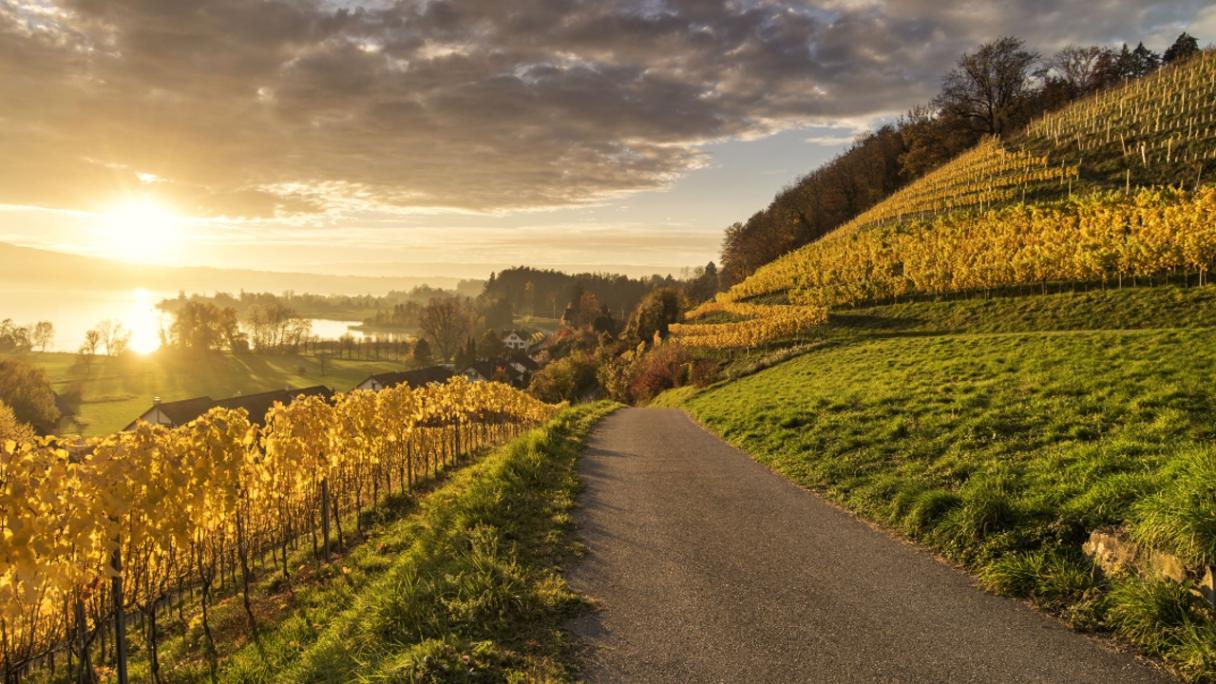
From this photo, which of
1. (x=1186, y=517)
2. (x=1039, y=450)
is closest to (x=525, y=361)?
(x=1039, y=450)

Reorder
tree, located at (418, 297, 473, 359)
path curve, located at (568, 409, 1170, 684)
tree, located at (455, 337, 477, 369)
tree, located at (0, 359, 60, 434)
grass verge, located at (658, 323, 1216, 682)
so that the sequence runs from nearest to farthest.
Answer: path curve, located at (568, 409, 1170, 684), grass verge, located at (658, 323, 1216, 682), tree, located at (0, 359, 60, 434), tree, located at (455, 337, 477, 369), tree, located at (418, 297, 473, 359)

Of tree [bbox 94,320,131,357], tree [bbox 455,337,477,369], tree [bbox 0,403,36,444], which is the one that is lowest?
tree [bbox 0,403,36,444]

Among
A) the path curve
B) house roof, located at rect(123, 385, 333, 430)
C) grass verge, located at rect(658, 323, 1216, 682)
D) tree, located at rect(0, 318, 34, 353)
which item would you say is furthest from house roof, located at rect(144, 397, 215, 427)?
tree, located at rect(0, 318, 34, 353)

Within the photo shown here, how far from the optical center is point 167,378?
94062 mm

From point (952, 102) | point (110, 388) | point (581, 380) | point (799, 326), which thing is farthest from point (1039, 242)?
point (110, 388)

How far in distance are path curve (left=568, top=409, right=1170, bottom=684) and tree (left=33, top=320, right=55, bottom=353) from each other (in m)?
166

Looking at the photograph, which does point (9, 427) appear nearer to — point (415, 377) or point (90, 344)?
point (415, 377)

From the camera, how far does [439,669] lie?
4988 mm

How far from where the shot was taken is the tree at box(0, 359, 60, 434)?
64938mm

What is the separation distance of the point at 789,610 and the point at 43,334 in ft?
561

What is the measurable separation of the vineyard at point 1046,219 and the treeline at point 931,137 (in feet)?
32.5

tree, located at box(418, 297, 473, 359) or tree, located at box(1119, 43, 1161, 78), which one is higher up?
tree, located at box(1119, 43, 1161, 78)

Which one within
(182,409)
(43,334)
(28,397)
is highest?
(43,334)

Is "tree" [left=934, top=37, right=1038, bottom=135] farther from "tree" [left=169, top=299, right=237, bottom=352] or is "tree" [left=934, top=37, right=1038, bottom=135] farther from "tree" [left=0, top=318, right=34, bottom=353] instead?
"tree" [left=0, top=318, right=34, bottom=353]
